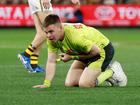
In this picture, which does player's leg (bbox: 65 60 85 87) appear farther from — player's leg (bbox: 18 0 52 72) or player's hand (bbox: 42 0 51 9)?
player's hand (bbox: 42 0 51 9)

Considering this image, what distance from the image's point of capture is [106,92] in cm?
952

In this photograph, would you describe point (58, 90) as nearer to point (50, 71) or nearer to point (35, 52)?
point (50, 71)

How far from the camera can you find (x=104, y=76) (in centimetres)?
1045

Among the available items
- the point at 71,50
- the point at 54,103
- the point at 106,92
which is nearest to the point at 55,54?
the point at 71,50

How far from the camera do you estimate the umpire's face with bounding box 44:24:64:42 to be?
950 cm

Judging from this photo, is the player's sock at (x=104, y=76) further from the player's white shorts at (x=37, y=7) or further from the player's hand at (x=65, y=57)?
the player's white shorts at (x=37, y=7)

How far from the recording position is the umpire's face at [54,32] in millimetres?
9500

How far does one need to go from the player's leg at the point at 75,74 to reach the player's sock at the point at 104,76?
0.38m

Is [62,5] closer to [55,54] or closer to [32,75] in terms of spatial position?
[32,75]

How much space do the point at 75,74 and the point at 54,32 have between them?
138 centimetres

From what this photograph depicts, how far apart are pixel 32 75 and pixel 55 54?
250 cm

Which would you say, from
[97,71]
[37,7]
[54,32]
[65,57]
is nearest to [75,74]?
[97,71]

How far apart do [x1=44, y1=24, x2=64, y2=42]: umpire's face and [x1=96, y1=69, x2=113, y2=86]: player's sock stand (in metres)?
1.12

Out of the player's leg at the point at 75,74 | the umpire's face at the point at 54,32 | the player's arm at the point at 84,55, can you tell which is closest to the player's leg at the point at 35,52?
the player's leg at the point at 75,74
